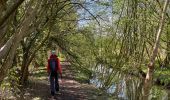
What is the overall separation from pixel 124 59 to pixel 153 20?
7.36 m

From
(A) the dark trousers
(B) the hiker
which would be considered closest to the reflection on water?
(A) the dark trousers

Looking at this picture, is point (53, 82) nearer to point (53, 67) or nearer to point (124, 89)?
point (53, 67)

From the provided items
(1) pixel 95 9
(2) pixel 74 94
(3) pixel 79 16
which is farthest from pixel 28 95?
(3) pixel 79 16

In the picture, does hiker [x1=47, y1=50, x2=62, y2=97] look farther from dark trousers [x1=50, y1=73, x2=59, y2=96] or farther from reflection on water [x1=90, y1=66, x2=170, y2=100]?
reflection on water [x1=90, y1=66, x2=170, y2=100]

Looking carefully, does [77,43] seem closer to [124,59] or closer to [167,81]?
[167,81]

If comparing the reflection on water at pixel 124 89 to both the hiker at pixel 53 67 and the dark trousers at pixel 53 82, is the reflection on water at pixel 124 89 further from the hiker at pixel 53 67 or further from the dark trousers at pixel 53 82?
the hiker at pixel 53 67

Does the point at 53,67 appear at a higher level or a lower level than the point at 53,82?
higher

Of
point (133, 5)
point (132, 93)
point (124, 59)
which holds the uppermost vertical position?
point (133, 5)

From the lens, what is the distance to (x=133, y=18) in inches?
773

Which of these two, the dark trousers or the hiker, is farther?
the dark trousers

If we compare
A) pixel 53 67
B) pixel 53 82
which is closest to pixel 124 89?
pixel 53 82

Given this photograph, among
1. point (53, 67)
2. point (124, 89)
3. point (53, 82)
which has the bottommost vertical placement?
point (124, 89)

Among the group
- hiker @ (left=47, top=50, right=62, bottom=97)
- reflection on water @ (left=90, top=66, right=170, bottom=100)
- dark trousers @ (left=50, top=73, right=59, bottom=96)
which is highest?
hiker @ (left=47, top=50, right=62, bottom=97)

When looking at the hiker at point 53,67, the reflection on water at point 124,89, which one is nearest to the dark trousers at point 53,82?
Result: the hiker at point 53,67
